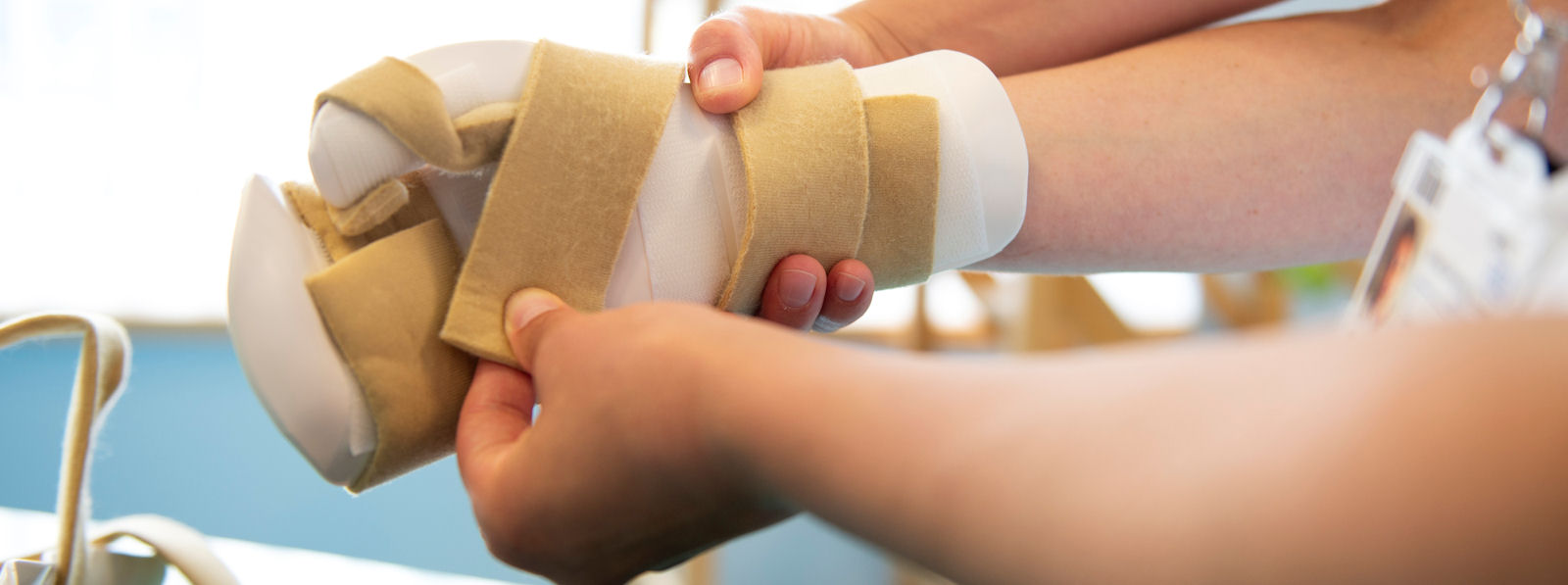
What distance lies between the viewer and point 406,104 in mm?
515

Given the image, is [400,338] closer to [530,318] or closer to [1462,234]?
[530,318]

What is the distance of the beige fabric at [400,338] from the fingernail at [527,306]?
0.15 ft

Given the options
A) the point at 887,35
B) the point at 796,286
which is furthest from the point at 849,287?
the point at 887,35

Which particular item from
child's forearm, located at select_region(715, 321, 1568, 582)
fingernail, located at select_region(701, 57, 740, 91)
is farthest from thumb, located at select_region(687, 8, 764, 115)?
child's forearm, located at select_region(715, 321, 1568, 582)

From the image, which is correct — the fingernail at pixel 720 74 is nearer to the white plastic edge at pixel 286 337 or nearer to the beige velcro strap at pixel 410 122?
the beige velcro strap at pixel 410 122

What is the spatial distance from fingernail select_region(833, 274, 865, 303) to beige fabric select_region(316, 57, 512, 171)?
0.28 metres

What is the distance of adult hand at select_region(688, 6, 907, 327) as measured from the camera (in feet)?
2.05

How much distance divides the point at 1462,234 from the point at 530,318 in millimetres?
440

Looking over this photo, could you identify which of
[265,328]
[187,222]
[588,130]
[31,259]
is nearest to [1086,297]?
[588,130]

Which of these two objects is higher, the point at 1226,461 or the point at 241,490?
the point at 1226,461

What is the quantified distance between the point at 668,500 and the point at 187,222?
2.52 m

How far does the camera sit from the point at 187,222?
242cm

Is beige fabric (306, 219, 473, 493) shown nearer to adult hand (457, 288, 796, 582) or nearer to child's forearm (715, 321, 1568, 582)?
adult hand (457, 288, 796, 582)

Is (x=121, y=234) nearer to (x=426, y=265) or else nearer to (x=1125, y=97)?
(x=426, y=265)
